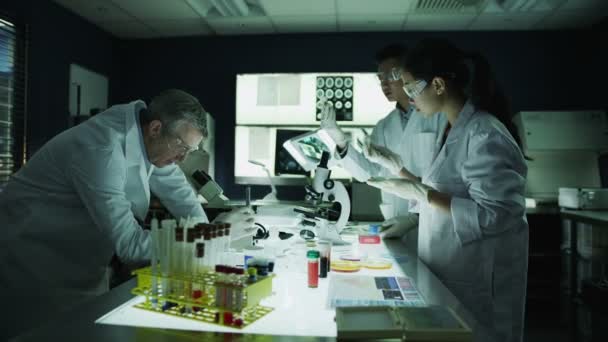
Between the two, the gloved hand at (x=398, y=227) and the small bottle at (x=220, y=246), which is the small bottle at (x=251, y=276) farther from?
the gloved hand at (x=398, y=227)

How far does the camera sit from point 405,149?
272cm

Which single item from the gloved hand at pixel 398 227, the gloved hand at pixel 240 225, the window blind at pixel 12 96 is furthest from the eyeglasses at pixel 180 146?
the window blind at pixel 12 96

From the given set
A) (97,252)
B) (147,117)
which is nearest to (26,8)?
(147,117)

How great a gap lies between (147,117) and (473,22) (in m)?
3.82

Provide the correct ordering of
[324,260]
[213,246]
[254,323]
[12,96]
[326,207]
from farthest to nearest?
[12,96] → [326,207] → [324,260] → [213,246] → [254,323]

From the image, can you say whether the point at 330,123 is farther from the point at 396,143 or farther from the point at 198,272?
the point at 198,272

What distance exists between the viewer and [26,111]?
367 centimetres

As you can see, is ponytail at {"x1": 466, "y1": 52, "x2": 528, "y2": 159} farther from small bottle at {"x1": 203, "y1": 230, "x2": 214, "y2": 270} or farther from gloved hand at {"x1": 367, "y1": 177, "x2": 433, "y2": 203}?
small bottle at {"x1": 203, "y1": 230, "x2": 214, "y2": 270}

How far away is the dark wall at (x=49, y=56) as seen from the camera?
3748 millimetres

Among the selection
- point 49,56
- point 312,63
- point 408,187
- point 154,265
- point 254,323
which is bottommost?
point 254,323

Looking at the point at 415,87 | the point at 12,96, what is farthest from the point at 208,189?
the point at 12,96

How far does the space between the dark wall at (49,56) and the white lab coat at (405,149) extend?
2858 millimetres

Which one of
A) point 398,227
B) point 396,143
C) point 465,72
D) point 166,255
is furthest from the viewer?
point 396,143

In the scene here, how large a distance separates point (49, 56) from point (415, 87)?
3.63 m
